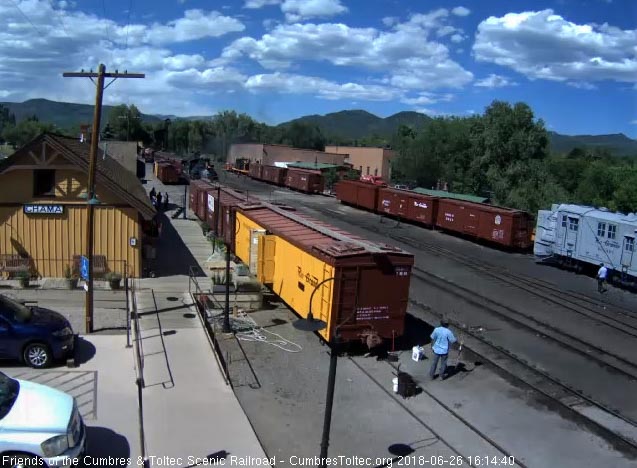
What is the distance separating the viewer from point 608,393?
15.2m

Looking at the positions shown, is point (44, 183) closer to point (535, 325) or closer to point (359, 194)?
point (535, 325)

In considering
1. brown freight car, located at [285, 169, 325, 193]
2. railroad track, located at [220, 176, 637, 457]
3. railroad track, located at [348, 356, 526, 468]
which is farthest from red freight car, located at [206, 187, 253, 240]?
brown freight car, located at [285, 169, 325, 193]

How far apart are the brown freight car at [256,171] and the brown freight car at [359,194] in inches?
1113

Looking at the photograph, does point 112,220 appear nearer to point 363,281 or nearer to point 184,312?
point 184,312

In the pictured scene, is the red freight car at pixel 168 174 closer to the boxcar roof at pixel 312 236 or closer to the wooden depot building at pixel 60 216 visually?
the boxcar roof at pixel 312 236

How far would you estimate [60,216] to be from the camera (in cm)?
2311

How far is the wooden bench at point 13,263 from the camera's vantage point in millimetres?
22438

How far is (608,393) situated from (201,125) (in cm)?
16576

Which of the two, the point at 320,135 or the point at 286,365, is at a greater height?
the point at 320,135

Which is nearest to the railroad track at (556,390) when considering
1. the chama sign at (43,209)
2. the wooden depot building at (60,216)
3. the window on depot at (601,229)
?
the wooden depot building at (60,216)

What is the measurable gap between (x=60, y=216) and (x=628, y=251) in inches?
1030

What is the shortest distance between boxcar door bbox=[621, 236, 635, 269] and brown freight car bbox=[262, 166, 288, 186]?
2241 inches

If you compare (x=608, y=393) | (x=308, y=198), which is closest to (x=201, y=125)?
(x=308, y=198)

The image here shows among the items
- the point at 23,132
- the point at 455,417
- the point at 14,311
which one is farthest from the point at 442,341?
the point at 23,132
